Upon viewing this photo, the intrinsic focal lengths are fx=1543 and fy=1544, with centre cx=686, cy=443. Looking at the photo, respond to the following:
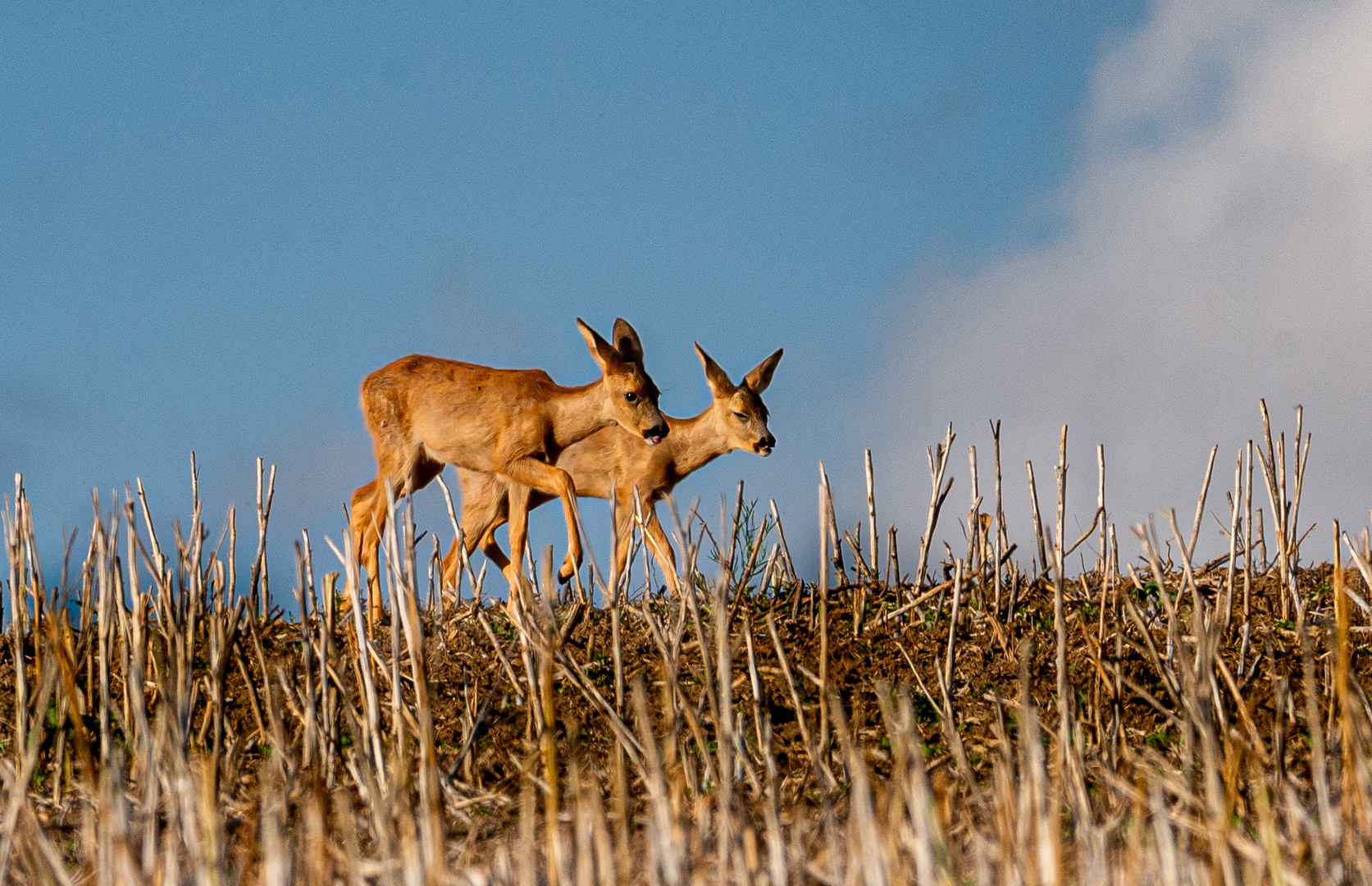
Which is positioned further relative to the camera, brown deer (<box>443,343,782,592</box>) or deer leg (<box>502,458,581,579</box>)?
brown deer (<box>443,343,782,592</box>)

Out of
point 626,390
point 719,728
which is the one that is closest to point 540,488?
point 626,390

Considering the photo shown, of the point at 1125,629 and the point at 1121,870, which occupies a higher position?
the point at 1125,629

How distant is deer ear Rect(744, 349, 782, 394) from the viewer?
14.2 metres

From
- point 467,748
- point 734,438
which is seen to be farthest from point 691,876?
point 734,438

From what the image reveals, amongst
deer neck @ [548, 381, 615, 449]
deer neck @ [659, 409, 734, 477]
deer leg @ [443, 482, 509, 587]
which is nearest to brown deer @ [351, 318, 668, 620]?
deer neck @ [548, 381, 615, 449]

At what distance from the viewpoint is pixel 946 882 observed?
3.49 metres

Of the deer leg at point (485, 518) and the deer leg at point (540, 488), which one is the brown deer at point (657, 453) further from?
the deer leg at point (540, 488)

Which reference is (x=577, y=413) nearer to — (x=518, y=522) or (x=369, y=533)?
(x=518, y=522)

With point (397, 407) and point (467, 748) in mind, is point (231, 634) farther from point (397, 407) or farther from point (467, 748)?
point (397, 407)

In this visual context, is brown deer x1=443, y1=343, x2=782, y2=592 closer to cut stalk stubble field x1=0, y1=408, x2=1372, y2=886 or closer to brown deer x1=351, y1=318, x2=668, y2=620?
brown deer x1=351, y1=318, x2=668, y2=620

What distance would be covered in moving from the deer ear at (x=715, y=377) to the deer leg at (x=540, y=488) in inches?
94.0

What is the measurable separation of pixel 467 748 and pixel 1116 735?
2602 millimetres

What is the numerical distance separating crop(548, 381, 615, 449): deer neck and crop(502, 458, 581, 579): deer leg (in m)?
0.50

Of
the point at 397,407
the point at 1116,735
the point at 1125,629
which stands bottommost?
the point at 1116,735
